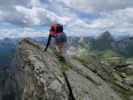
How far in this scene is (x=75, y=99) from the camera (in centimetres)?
2972

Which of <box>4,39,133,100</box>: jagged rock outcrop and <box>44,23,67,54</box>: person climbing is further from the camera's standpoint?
<box>44,23,67,54</box>: person climbing

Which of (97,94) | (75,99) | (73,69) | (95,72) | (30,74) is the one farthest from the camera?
(95,72)

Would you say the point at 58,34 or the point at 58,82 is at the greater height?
the point at 58,34

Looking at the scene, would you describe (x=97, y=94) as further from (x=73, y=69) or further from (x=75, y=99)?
(x=73, y=69)

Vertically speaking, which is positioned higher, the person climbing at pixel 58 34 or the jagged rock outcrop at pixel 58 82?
the person climbing at pixel 58 34

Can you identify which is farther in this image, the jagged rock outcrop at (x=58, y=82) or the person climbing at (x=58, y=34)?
the person climbing at (x=58, y=34)

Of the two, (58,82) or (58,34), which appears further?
(58,34)

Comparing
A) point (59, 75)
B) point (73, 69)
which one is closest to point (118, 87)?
point (73, 69)

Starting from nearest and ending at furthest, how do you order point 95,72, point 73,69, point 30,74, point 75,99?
point 75,99 < point 30,74 < point 73,69 < point 95,72

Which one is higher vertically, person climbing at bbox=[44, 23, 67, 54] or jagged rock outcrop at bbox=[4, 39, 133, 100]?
person climbing at bbox=[44, 23, 67, 54]

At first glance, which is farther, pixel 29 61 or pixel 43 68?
pixel 29 61

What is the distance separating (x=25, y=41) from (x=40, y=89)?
1552 cm

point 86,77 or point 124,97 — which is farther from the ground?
point 86,77

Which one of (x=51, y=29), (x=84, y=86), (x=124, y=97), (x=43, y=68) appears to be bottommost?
(x=124, y=97)
